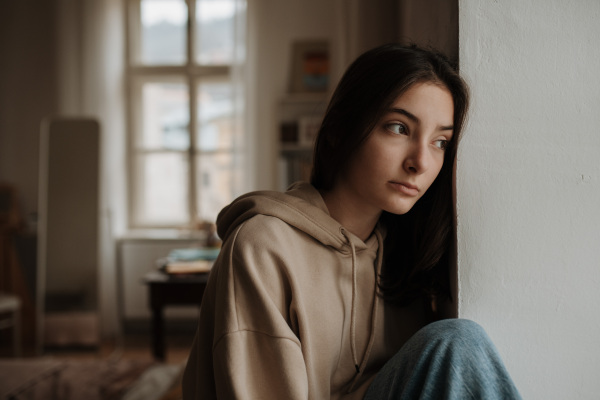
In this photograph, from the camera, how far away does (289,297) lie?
0.89m

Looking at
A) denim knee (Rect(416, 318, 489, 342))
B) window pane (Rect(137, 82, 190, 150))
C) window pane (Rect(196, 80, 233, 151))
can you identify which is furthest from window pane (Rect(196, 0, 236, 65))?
denim knee (Rect(416, 318, 489, 342))

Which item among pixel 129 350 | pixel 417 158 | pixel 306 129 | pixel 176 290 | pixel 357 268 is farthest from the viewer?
pixel 306 129

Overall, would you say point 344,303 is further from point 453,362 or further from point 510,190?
point 510,190

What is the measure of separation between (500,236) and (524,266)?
69mm

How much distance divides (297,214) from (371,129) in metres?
0.21

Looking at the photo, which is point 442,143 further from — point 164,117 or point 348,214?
point 164,117

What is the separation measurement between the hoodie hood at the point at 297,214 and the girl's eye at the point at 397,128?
21cm

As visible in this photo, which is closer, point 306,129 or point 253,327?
point 253,327

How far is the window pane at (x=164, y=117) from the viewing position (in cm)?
405

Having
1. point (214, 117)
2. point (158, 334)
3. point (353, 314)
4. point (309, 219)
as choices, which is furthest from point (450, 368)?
point (214, 117)

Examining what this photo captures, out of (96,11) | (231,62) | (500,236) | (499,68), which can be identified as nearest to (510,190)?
(500,236)

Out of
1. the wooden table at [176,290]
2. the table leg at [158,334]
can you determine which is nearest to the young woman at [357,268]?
the wooden table at [176,290]

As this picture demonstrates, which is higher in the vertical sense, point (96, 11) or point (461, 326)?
point (96, 11)

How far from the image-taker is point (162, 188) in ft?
13.4
